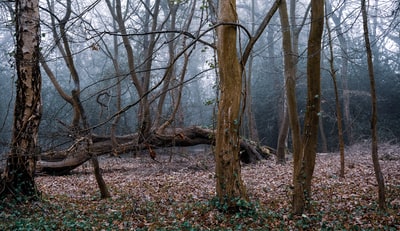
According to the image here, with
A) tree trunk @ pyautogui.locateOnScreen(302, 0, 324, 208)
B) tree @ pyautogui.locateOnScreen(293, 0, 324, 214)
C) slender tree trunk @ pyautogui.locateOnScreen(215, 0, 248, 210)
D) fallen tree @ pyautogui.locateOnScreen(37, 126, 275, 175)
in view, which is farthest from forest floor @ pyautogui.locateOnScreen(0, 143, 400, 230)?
tree trunk @ pyautogui.locateOnScreen(302, 0, 324, 208)

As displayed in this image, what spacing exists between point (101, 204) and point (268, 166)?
7293 mm

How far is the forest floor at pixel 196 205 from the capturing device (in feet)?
18.6

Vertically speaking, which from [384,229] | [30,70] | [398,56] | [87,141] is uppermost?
[398,56]

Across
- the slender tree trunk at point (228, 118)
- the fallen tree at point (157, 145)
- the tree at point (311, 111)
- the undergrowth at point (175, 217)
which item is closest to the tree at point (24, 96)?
the undergrowth at point (175, 217)

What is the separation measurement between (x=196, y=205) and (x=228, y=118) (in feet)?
5.99

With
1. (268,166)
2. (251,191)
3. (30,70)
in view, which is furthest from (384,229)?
(268,166)

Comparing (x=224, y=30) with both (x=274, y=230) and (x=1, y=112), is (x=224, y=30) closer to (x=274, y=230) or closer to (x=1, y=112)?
(x=274, y=230)

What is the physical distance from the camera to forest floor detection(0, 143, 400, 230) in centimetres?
568

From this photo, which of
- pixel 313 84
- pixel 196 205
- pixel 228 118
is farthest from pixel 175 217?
pixel 313 84

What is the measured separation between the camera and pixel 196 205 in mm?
6980

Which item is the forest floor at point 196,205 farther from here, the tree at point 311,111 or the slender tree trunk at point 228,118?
the tree at point 311,111

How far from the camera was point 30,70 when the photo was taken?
6.76 meters

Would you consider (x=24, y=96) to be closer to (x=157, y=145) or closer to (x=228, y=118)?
(x=228, y=118)

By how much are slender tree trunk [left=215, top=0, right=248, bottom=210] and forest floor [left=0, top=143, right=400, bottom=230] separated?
31 cm
